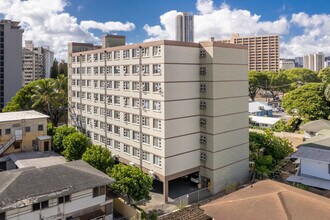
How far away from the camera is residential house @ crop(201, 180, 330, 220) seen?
1936 centimetres

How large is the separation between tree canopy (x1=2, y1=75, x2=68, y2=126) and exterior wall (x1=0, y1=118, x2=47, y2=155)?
13.6 m

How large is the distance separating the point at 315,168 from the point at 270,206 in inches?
648

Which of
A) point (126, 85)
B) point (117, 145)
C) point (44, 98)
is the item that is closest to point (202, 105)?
point (126, 85)

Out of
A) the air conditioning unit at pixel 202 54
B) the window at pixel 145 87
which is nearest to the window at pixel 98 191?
the window at pixel 145 87

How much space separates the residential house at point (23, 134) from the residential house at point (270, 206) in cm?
3083

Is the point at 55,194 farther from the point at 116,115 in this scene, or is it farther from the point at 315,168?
the point at 315,168

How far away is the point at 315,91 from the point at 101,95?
47.5 metres

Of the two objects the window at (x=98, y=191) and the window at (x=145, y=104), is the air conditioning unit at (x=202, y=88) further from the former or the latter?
the window at (x=98, y=191)

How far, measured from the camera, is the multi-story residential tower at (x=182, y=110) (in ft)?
103

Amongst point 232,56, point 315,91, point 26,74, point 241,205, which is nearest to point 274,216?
point 241,205

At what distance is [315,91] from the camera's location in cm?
6222

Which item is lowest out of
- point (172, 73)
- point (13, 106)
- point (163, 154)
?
point (163, 154)

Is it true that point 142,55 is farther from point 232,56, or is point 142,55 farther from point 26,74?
point 26,74

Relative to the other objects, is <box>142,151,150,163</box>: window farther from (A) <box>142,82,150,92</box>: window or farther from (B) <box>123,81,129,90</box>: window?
(B) <box>123,81,129,90</box>: window
